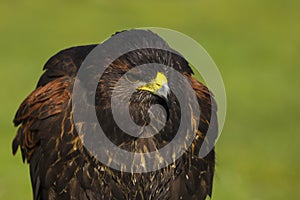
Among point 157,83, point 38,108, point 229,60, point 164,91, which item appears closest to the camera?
point 164,91

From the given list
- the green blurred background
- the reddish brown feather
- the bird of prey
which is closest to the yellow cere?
the bird of prey

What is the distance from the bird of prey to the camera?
7.98 m

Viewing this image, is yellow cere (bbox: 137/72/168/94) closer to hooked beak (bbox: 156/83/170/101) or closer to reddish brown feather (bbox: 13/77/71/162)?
hooked beak (bbox: 156/83/170/101)

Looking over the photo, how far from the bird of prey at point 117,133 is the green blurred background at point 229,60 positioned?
2768mm

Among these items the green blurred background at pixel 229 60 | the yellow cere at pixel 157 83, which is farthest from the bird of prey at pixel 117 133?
the green blurred background at pixel 229 60

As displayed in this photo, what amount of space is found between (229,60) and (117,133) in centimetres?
1136

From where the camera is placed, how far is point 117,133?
816cm

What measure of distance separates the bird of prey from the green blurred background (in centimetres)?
277

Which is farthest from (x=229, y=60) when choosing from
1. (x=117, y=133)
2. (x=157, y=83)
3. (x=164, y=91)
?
(x=164, y=91)

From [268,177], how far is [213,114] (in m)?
5.54

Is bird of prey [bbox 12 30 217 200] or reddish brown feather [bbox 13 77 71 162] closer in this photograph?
bird of prey [bbox 12 30 217 200]

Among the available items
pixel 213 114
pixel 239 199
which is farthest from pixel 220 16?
pixel 213 114

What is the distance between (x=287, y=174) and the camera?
46.7ft

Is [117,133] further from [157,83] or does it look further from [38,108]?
[38,108]
